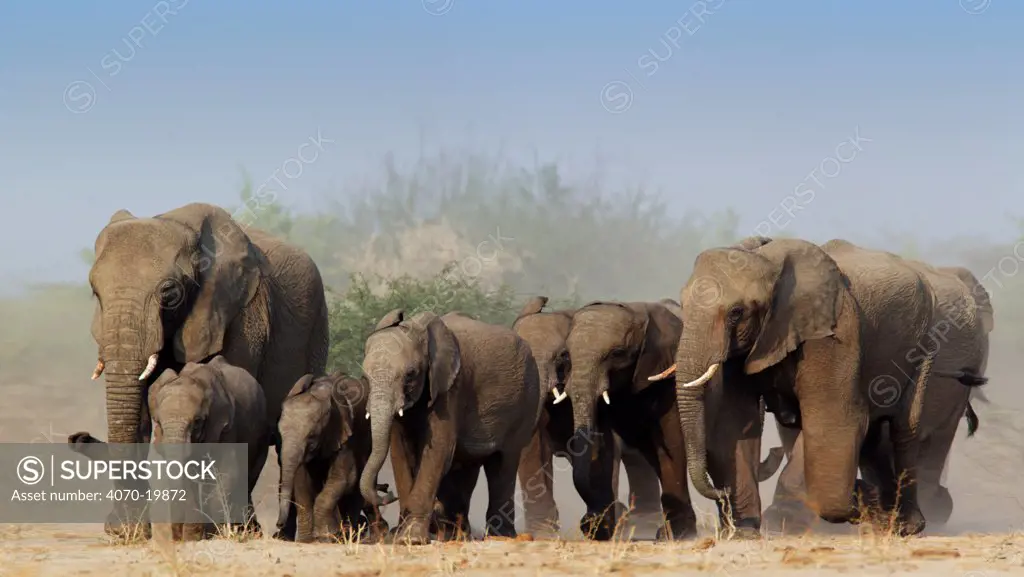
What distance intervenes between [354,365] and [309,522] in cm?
1383

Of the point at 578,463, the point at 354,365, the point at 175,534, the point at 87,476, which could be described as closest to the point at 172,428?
the point at 175,534

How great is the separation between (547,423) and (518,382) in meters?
2.10

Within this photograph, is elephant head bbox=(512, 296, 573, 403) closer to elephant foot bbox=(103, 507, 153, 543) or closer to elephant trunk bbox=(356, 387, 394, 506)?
elephant trunk bbox=(356, 387, 394, 506)

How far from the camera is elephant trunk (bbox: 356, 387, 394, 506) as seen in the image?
1380 centimetres

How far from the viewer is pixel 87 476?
1638 cm

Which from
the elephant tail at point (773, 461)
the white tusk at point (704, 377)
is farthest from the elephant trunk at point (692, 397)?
the elephant tail at point (773, 461)

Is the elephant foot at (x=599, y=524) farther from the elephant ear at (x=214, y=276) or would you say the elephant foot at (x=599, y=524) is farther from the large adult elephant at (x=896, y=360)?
the elephant ear at (x=214, y=276)

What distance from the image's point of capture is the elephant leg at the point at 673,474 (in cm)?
1656

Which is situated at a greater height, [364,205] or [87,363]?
[364,205]

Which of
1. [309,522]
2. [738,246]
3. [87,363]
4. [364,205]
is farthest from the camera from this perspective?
[364,205]

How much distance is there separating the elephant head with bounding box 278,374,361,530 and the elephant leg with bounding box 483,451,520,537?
1.64m

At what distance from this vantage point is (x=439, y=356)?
1468cm

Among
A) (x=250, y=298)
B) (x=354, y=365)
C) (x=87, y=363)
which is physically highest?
(x=250, y=298)

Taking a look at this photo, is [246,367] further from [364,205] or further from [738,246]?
[364,205]
